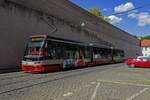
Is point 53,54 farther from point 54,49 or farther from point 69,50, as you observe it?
point 69,50

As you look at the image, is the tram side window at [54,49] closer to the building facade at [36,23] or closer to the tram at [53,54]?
the tram at [53,54]

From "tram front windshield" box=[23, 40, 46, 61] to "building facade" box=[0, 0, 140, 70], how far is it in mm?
3070

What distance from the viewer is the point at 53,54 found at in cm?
1872

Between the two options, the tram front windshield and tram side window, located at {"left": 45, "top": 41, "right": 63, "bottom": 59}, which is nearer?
the tram front windshield

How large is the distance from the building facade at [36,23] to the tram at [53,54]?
3.16 meters

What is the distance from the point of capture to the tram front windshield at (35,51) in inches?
694

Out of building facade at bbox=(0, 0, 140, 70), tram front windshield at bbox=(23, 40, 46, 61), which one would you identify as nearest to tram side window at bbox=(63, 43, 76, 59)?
tram front windshield at bbox=(23, 40, 46, 61)

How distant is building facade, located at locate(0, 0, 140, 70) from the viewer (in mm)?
20859

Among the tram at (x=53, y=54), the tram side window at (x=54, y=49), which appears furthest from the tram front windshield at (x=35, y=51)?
the tram side window at (x=54, y=49)

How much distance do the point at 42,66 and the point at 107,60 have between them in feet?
56.4

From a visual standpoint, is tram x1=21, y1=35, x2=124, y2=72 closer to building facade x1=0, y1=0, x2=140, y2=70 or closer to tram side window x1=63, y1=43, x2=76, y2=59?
tram side window x1=63, y1=43, x2=76, y2=59

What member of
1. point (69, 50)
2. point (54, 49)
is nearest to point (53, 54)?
point (54, 49)

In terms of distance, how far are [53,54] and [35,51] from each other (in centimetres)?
142

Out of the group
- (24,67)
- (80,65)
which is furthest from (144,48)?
(24,67)
